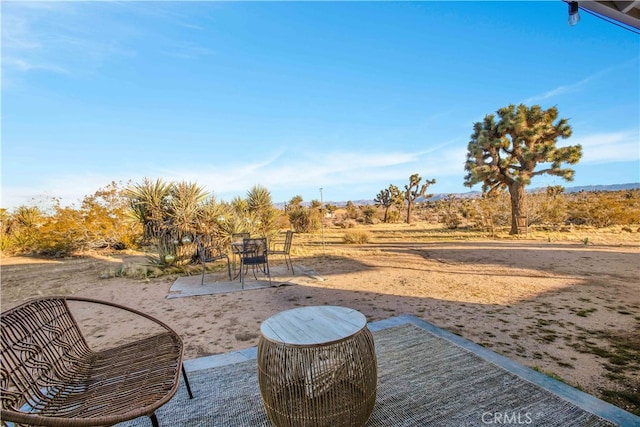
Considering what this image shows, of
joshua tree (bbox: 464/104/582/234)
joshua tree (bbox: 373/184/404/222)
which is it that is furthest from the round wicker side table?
joshua tree (bbox: 373/184/404/222)

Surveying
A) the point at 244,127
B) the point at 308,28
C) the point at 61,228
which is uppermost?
the point at 308,28

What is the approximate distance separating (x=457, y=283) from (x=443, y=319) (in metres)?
2.10

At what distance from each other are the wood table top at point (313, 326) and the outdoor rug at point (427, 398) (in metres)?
0.61

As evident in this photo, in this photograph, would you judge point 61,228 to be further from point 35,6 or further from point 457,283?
point 457,283

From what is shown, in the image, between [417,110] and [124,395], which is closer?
[124,395]

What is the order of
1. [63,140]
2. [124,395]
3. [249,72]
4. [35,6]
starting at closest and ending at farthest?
[124,395] → [35,6] → [63,140] → [249,72]

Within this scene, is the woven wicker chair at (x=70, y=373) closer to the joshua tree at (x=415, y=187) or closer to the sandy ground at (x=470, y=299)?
the sandy ground at (x=470, y=299)

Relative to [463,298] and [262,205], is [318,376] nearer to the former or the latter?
[463,298]

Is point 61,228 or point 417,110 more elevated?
point 417,110

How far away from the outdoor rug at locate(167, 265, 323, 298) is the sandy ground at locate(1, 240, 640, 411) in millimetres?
249

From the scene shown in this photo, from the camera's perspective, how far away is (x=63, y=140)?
27.7 ft

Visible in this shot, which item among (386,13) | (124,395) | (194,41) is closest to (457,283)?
(124,395)

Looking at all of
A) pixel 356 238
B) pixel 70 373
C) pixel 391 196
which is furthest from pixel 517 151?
pixel 70 373

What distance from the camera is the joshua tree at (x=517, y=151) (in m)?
12.2
